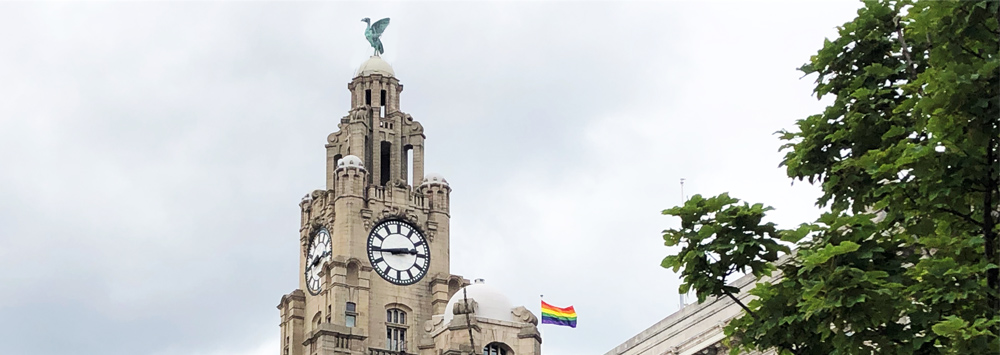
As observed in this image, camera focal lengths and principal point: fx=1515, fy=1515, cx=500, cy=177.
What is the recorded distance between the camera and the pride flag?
76750 millimetres

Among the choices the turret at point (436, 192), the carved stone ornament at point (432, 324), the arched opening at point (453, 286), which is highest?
the turret at point (436, 192)

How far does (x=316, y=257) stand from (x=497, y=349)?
86.4 ft

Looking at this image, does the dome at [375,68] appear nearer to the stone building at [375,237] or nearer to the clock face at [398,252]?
the stone building at [375,237]

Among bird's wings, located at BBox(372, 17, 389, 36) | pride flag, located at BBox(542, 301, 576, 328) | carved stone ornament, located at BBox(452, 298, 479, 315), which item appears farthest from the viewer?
bird's wings, located at BBox(372, 17, 389, 36)

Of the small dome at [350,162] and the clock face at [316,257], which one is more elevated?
the small dome at [350,162]

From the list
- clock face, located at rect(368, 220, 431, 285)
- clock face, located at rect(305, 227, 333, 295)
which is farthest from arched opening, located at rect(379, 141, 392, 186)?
clock face, located at rect(305, 227, 333, 295)

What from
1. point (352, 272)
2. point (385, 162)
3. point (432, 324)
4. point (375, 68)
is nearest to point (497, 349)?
point (432, 324)

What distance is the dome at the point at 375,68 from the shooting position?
10831cm

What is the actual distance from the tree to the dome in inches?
3212

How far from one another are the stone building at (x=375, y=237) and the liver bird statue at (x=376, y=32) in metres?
1.64

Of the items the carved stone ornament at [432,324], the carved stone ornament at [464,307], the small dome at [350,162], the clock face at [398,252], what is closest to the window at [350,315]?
the clock face at [398,252]

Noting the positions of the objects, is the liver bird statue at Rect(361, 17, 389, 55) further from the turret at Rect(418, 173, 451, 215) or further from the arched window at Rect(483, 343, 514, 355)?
the arched window at Rect(483, 343, 514, 355)

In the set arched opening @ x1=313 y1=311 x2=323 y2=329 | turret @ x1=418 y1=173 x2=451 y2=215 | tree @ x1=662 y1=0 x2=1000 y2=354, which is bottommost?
tree @ x1=662 y1=0 x2=1000 y2=354

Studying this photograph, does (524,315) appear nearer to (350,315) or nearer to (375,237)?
(350,315)
